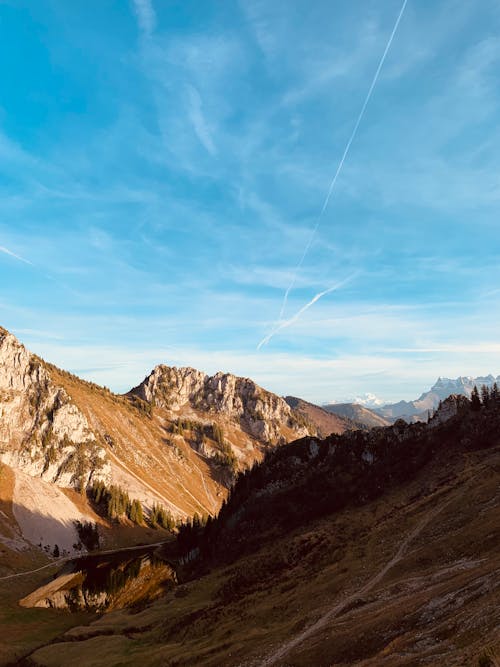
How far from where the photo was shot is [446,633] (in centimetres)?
2577

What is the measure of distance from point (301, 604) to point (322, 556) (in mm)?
19878

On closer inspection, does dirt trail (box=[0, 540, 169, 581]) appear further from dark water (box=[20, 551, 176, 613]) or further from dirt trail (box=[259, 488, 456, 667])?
dirt trail (box=[259, 488, 456, 667])

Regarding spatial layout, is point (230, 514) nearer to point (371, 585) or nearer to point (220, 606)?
point (220, 606)

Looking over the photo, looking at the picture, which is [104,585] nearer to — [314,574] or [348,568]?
[314,574]

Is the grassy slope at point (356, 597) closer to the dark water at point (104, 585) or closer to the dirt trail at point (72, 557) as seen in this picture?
the dark water at point (104, 585)

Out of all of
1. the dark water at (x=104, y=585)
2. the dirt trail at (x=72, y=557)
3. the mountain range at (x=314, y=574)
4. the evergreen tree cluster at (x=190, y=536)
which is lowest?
the dirt trail at (x=72, y=557)

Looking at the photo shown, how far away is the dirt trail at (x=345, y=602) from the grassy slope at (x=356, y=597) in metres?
0.38

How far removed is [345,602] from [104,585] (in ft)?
290

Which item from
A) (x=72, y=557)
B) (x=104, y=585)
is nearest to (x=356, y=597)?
(x=104, y=585)

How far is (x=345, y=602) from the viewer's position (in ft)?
149

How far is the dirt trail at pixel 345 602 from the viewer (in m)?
37.6

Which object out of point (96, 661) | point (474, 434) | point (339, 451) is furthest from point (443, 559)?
point (339, 451)

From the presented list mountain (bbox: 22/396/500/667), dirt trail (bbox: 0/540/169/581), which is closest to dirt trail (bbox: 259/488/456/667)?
mountain (bbox: 22/396/500/667)

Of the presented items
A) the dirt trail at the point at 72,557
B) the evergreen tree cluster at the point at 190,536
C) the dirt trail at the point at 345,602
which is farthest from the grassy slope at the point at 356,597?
the dirt trail at the point at 72,557
